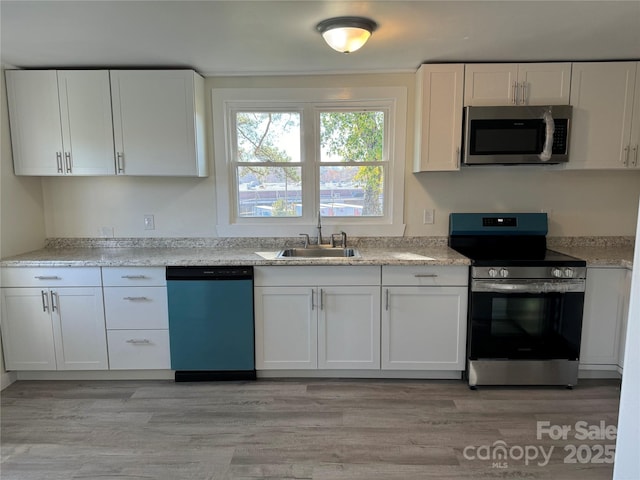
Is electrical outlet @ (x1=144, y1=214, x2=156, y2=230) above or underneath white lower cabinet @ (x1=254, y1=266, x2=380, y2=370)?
above

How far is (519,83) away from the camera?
106 inches

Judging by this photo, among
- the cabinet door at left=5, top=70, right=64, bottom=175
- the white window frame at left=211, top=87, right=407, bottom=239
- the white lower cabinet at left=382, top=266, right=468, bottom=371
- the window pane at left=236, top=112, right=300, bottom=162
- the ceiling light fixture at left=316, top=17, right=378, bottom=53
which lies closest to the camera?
the ceiling light fixture at left=316, top=17, right=378, bottom=53

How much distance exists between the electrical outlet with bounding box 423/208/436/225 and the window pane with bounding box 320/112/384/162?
0.58m

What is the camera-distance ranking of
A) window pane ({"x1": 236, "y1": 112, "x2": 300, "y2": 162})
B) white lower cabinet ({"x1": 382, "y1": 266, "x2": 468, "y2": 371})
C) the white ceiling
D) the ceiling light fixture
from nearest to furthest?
the white ceiling, the ceiling light fixture, white lower cabinet ({"x1": 382, "y1": 266, "x2": 468, "y2": 371}), window pane ({"x1": 236, "y1": 112, "x2": 300, "y2": 162})

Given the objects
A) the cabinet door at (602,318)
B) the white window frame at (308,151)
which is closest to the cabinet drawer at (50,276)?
the white window frame at (308,151)

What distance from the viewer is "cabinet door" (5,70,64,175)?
9.04ft

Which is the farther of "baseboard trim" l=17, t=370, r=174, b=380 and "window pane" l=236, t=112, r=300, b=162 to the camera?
"window pane" l=236, t=112, r=300, b=162

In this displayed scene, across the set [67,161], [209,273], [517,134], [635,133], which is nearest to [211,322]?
[209,273]

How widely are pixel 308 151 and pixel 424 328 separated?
1649 millimetres

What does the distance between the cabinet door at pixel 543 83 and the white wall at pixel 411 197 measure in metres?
0.53

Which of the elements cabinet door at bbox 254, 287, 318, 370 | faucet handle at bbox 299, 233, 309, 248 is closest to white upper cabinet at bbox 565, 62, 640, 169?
faucet handle at bbox 299, 233, 309, 248

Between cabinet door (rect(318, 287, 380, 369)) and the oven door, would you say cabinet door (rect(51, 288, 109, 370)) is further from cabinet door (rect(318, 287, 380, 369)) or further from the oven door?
the oven door

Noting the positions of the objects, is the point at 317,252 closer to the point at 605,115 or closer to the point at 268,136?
the point at 268,136

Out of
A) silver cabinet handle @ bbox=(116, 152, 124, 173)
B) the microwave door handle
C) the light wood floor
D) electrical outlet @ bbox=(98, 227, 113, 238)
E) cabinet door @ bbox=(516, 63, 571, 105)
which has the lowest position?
the light wood floor
